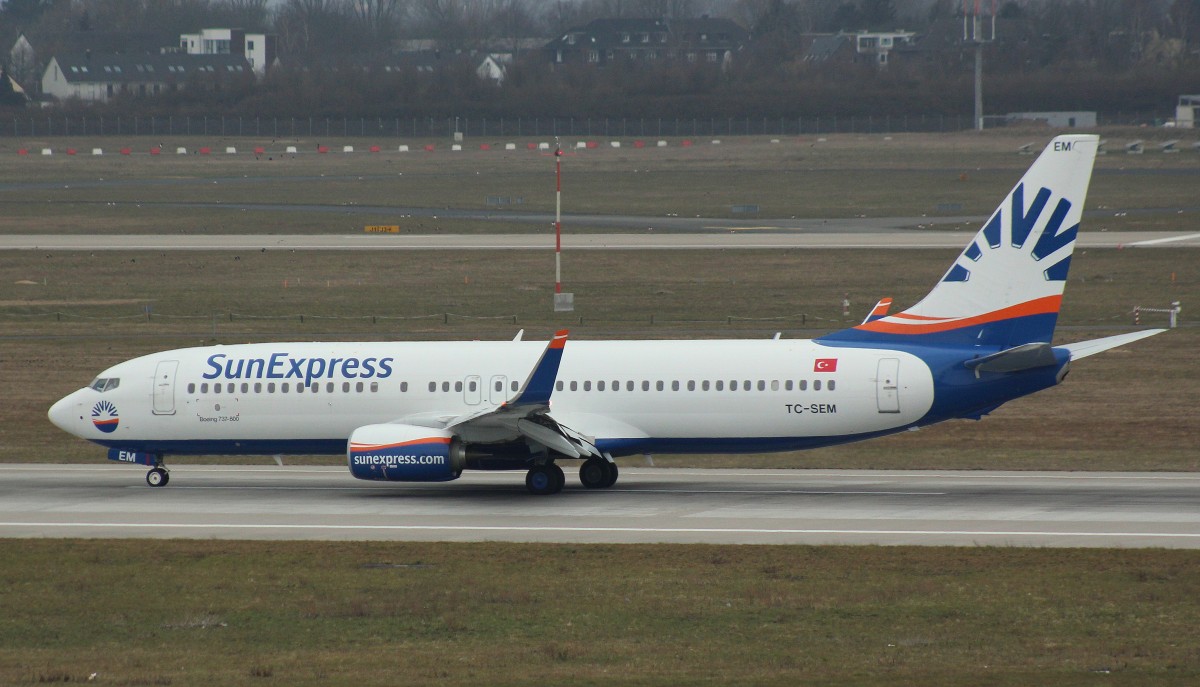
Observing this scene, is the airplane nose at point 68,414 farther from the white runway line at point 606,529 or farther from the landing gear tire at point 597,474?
the landing gear tire at point 597,474

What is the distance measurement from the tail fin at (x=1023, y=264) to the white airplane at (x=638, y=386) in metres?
0.03

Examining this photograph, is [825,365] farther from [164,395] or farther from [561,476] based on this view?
[164,395]

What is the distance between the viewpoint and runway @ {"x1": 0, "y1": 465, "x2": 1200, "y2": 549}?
2995cm

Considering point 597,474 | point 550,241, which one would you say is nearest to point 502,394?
point 597,474

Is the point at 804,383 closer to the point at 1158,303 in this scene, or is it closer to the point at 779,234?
the point at 1158,303

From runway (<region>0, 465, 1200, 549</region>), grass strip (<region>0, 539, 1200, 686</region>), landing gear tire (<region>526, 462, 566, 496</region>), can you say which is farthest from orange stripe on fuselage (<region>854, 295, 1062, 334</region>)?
grass strip (<region>0, 539, 1200, 686</region>)

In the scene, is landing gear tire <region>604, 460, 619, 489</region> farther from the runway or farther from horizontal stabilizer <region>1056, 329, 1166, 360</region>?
horizontal stabilizer <region>1056, 329, 1166, 360</region>

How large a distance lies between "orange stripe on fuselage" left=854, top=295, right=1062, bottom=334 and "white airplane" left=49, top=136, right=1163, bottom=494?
0.11 feet

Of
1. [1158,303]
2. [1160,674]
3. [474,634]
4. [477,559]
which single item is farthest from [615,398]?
[1158,303]

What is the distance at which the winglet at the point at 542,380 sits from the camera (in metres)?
33.8

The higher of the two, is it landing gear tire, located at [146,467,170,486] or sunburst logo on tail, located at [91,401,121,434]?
sunburst logo on tail, located at [91,401,121,434]

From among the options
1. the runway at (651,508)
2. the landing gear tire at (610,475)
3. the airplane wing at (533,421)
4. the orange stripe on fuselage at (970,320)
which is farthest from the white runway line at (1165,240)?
the airplane wing at (533,421)

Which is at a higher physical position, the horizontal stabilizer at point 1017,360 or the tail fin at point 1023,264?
the tail fin at point 1023,264

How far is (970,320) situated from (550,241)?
2030 inches
